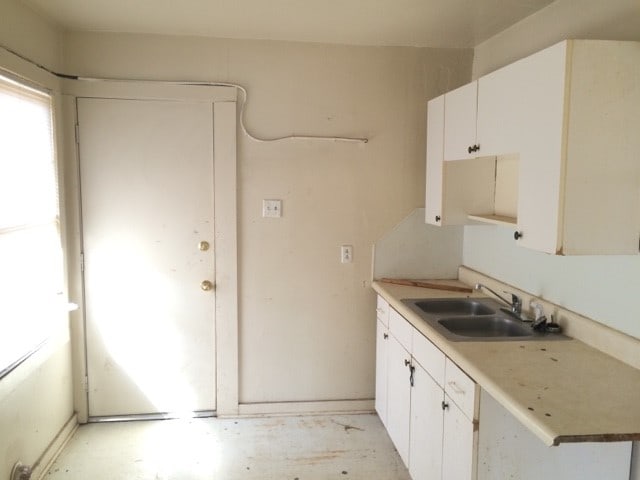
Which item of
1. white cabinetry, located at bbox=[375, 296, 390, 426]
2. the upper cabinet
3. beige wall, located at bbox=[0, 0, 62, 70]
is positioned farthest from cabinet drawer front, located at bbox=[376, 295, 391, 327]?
beige wall, located at bbox=[0, 0, 62, 70]

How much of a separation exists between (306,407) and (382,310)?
0.87 metres

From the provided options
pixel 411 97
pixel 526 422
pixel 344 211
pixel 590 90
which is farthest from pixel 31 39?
pixel 526 422

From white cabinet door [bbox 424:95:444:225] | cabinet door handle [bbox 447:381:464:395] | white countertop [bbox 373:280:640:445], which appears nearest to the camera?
white countertop [bbox 373:280:640:445]

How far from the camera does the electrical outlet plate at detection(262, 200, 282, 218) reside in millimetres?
3180

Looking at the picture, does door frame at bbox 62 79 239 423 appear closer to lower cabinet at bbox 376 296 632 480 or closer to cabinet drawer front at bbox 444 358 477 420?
lower cabinet at bbox 376 296 632 480

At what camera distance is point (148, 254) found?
10.3 feet

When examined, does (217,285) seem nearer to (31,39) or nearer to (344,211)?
(344,211)

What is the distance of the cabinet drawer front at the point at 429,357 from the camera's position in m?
2.12

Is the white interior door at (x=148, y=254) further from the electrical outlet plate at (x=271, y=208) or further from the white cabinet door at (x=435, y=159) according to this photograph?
the white cabinet door at (x=435, y=159)

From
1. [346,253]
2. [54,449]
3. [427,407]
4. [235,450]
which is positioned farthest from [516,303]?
[54,449]

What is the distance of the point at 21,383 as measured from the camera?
2.40 meters

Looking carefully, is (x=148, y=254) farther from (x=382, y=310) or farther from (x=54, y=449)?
(x=382, y=310)

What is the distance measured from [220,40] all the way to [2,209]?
1598 mm

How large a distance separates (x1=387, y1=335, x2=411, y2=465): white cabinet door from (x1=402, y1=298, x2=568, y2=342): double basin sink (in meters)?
0.26
